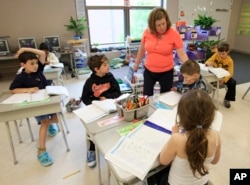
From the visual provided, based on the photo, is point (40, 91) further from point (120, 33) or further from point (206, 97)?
point (120, 33)

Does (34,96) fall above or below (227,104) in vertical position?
above

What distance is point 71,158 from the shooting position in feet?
6.21

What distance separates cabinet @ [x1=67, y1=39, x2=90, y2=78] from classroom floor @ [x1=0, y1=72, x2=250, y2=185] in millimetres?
2077

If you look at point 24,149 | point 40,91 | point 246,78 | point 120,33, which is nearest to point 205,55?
point 246,78

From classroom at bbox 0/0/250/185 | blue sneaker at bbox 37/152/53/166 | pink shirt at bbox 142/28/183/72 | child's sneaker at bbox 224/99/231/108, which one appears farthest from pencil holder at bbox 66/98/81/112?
child's sneaker at bbox 224/99/231/108

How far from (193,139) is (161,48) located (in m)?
1.21

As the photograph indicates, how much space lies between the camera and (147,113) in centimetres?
133

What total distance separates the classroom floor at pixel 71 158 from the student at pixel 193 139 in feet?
2.90

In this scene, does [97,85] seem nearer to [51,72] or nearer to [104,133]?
[104,133]

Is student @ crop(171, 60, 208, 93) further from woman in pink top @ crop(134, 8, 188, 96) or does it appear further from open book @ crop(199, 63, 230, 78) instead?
open book @ crop(199, 63, 230, 78)

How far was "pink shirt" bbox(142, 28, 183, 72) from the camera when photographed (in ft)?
5.93

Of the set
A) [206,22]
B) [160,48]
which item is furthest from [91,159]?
[206,22]

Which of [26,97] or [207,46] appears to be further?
[207,46]

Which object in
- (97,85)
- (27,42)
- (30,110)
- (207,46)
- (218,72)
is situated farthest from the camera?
(27,42)
